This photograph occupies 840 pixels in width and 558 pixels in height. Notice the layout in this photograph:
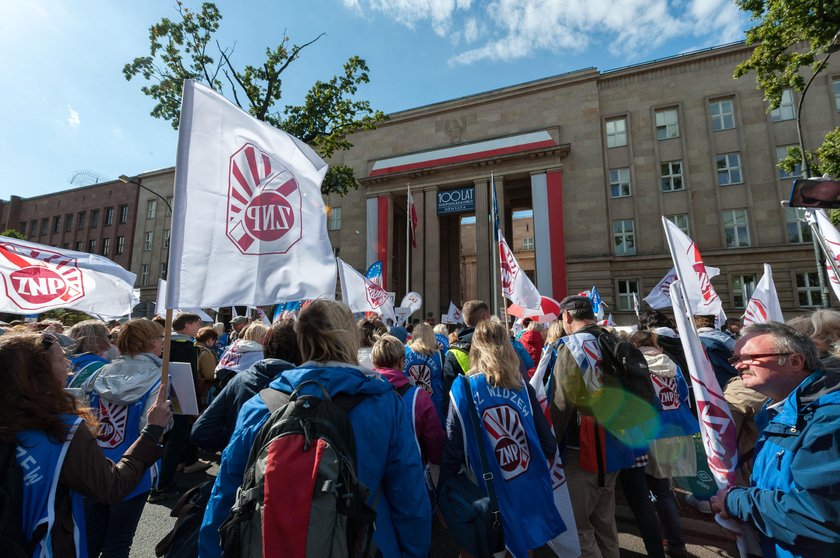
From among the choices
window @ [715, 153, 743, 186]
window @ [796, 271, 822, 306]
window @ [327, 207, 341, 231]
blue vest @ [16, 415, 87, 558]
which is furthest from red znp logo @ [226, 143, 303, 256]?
window @ [327, 207, 341, 231]

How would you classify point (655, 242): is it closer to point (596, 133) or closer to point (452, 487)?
point (596, 133)

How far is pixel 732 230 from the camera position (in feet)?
70.7

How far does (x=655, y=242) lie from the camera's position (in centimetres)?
2244

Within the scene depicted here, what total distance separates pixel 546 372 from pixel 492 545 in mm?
1487

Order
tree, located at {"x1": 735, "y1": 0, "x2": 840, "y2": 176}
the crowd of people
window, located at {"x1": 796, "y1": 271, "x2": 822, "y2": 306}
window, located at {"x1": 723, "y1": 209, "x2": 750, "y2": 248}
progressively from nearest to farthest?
the crowd of people
tree, located at {"x1": 735, "y1": 0, "x2": 840, "y2": 176}
window, located at {"x1": 796, "y1": 271, "x2": 822, "y2": 306}
window, located at {"x1": 723, "y1": 209, "x2": 750, "y2": 248}

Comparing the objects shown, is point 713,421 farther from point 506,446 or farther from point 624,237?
point 624,237

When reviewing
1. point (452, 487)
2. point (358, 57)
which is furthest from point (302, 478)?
point (358, 57)

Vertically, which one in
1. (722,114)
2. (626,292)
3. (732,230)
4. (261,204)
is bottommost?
(261,204)

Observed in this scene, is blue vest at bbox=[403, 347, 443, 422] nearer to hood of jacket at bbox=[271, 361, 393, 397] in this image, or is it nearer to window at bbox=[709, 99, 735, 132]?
hood of jacket at bbox=[271, 361, 393, 397]

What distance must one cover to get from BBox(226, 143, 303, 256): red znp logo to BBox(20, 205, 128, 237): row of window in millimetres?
43180

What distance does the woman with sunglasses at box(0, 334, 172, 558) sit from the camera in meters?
1.65

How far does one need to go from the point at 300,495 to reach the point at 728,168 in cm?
2722

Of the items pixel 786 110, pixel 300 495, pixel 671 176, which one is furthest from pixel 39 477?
pixel 786 110

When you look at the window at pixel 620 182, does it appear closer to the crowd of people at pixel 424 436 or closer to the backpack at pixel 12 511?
the crowd of people at pixel 424 436
